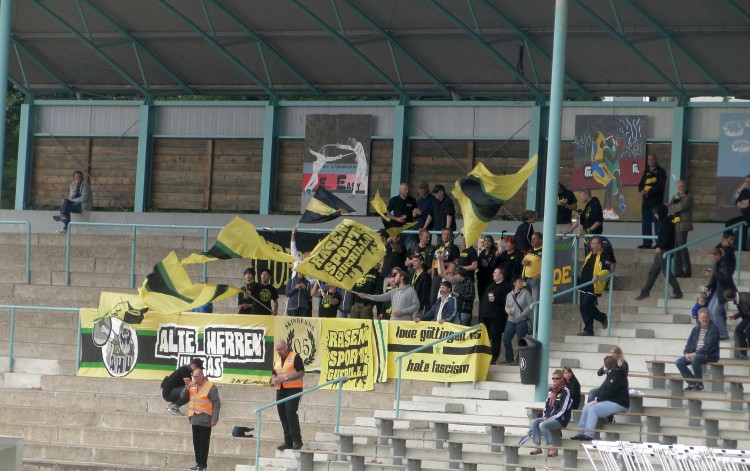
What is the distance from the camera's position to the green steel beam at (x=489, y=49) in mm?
27906

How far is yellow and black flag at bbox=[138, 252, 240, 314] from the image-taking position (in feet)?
75.6

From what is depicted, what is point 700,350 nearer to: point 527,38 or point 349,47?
point 527,38

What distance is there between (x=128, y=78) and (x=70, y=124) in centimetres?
245

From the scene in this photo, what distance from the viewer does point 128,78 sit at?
32469mm

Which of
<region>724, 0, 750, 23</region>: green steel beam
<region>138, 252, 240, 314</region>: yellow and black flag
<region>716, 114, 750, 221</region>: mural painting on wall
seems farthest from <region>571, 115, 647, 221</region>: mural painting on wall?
<region>138, 252, 240, 314</region>: yellow and black flag

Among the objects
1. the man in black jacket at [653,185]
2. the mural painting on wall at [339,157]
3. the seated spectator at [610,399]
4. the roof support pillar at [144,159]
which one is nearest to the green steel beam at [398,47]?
the mural painting on wall at [339,157]

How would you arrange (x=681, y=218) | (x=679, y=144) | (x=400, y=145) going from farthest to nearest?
(x=400, y=145) → (x=679, y=144) → (x=681, y=218)

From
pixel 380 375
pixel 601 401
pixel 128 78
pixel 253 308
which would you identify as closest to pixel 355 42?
pixel 128 78

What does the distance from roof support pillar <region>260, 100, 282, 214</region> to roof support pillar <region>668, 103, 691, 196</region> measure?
9.33m

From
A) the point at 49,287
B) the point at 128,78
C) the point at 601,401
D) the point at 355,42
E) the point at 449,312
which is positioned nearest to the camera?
the point at 601,401

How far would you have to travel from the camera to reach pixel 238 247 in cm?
2288

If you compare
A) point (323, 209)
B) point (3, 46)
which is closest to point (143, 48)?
point (3, 46)

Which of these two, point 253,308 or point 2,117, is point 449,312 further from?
point 2,117

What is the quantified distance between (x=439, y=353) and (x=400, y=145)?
983 centimetres
